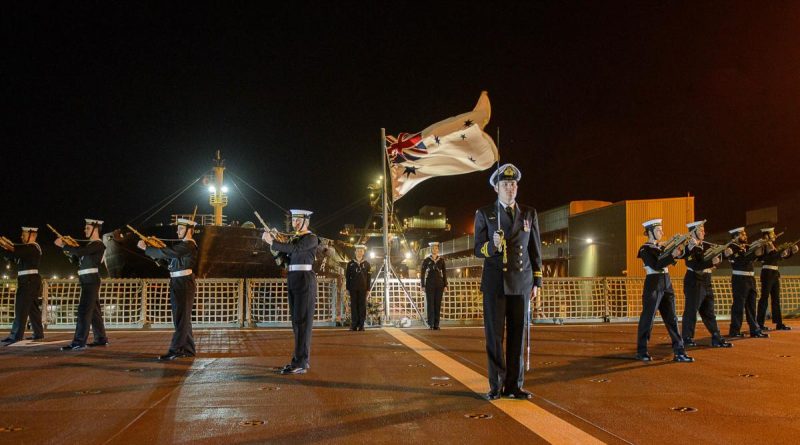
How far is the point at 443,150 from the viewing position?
1407 cm

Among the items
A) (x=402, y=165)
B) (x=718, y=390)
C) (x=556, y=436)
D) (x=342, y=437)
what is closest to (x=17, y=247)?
(x=402, y=165)

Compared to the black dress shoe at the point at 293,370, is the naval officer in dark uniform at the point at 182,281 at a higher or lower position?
higher

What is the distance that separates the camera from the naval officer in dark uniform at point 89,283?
8.95 meters

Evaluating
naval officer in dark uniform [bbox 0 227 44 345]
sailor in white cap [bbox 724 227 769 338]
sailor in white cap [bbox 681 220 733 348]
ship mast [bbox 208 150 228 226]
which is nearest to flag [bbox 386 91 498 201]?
sailor in white cap [bbox 724 227 769 338]

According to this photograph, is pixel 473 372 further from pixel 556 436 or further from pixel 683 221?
pixel 683 221

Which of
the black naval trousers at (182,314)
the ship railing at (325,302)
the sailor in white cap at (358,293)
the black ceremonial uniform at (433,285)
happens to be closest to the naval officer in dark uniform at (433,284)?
the black ceremonial uniform at (433,285)

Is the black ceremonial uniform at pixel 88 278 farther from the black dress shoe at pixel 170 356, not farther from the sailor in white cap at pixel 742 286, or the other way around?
the sailor in white cap at pixel 742 286

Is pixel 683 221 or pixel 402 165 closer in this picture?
pixel 402 165

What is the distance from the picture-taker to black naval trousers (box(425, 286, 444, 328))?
12867 mm

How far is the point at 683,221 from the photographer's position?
3062 cm

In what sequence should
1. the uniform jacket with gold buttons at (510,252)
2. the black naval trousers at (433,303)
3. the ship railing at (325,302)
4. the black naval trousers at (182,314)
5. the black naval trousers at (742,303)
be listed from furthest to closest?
the ship railing at (325,302), the black naval trousers at (433,303), the black naval trousers at (742,303), the black naval trousers at (182,314), the uniform jacket with gold buttons at (510,252)

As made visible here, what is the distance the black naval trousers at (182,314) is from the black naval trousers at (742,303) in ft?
29.7

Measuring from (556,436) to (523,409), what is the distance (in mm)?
779

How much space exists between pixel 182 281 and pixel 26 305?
12.4ft
